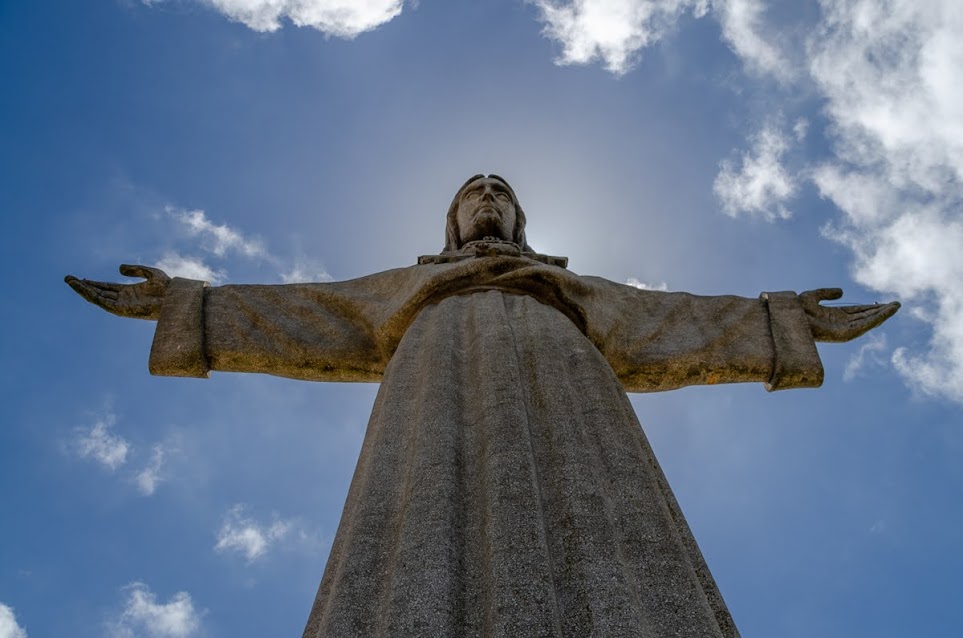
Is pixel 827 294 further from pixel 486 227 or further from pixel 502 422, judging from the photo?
pixel 502 422

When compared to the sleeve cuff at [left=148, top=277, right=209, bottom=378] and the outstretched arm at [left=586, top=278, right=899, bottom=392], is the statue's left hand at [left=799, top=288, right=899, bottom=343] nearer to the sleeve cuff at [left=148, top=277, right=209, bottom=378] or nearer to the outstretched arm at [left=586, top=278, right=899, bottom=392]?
the outstretched arm at [left=586, top=278, right=899, bottom=392]

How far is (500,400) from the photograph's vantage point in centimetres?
488

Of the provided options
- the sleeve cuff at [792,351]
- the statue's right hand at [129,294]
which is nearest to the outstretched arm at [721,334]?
the sleeve cuff at [792,351]

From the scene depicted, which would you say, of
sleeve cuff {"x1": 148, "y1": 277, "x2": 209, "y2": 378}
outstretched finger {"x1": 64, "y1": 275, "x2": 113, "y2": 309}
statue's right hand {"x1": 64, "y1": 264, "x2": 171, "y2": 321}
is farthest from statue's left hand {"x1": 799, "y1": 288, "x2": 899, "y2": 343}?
outstretched finger {"x1": 64, "y1": 275, "x2": 113, "y2": 309}

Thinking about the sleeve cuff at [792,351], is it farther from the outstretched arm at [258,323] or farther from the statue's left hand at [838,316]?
the outstretched arm at [258,323]

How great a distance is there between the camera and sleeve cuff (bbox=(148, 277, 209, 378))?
7441 millimetres

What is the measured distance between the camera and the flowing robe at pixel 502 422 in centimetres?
357

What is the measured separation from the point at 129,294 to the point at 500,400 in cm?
467

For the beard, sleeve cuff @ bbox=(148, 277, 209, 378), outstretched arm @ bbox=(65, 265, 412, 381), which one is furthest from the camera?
the beard

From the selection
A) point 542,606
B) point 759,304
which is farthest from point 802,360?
point 542,606

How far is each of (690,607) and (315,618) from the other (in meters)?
1.70

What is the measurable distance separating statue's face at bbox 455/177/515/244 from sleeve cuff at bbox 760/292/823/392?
2887 millimetres

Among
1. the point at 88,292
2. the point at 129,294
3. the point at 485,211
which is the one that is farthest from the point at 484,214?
the point at 88,292

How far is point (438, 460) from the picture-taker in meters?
4.37
